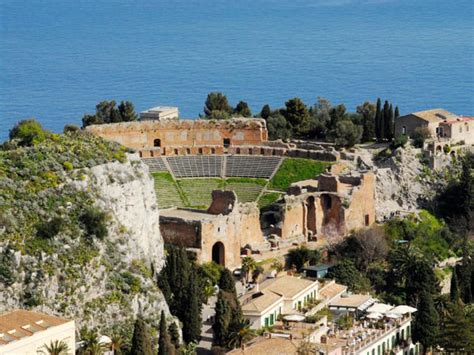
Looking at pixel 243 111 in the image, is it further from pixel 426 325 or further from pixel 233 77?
pixel 233 77

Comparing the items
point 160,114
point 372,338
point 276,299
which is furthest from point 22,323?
point 160,114

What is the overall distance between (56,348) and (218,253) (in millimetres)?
20819

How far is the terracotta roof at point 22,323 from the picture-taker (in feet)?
158

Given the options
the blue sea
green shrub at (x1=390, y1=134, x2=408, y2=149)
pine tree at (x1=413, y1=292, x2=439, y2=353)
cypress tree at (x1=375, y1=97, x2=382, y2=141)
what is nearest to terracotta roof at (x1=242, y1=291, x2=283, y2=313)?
pine tree at (x1=413, y1=292, x2=439, y2=353)

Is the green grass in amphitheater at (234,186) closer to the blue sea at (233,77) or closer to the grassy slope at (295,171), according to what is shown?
the grassy slope at (295,171)

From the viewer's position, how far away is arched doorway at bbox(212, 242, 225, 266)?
225 feet

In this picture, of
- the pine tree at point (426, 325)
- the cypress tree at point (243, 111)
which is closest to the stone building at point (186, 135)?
the cypress tree at point (243, 111)

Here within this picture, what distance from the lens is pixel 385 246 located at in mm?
72750

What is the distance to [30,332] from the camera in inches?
1917

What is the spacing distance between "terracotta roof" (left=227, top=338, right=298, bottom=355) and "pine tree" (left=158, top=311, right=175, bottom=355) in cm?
260

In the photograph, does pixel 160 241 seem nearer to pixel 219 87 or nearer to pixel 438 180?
pixel 438 180

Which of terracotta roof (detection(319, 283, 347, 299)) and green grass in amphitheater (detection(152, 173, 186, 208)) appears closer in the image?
terracotta roof (detection(319, 283, 347, 299))

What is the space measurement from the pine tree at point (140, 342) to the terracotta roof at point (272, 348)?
370 centimetres

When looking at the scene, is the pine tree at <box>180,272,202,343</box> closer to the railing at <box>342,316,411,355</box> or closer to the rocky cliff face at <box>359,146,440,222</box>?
the railing at <box>342,316,411,355</box>
